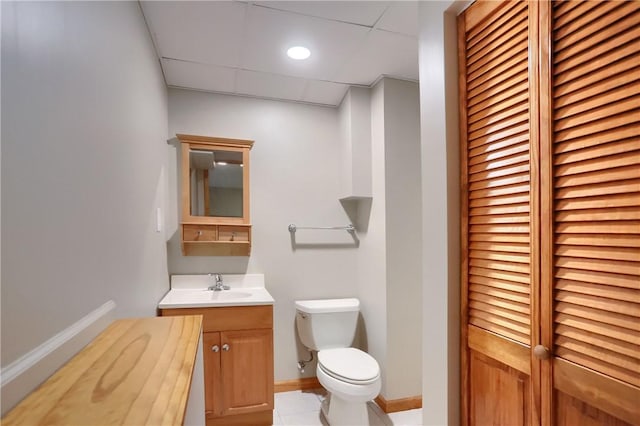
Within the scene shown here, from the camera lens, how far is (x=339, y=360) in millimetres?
2008

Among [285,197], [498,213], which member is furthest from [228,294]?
[498,213]

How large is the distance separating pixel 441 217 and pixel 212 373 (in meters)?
1.61

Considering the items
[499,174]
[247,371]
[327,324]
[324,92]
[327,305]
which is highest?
[324,92]

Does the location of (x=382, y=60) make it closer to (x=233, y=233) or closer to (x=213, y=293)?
(x=233, y=233)

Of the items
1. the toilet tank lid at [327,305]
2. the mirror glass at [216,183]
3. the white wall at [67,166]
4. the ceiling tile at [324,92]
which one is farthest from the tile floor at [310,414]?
the ceiling tile at [324,92]

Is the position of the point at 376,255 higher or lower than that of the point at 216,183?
lower

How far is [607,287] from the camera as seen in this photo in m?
0.76

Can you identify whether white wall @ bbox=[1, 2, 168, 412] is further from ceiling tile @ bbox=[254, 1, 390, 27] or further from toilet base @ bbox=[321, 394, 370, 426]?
toilet base @ bbox=[321, 394, 370, 426]

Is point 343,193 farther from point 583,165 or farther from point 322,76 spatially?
point 583,165

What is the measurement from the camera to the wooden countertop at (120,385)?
513 mm

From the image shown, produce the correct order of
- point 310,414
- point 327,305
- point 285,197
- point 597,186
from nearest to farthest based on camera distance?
point 597,186, point 310,414, point 327,305, point 285,197

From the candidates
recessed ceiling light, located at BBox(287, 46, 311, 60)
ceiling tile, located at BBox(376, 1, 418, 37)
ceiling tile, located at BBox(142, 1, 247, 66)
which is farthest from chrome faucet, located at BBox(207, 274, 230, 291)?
ceiling tile, located at BBox(376, 1, 418, 37)

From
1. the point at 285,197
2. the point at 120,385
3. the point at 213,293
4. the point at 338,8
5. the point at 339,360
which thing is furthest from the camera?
the point at 285,197

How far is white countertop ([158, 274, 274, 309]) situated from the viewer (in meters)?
1.91
